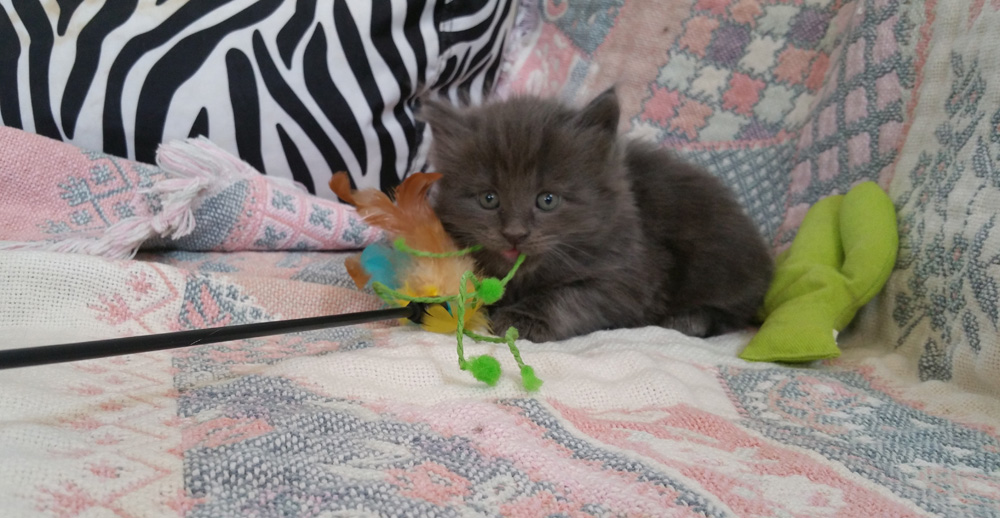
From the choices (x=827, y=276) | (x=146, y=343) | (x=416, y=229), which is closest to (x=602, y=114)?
(x=416, y=229)

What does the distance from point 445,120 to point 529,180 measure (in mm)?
224

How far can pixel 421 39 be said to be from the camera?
5.30ft

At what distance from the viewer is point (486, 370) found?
85 centimetres

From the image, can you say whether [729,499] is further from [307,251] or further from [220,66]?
[220,66]

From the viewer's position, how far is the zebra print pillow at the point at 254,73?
134 centimetres

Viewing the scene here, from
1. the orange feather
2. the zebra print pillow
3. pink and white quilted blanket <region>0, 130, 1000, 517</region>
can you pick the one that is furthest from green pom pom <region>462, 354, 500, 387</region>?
the zebra print pillow

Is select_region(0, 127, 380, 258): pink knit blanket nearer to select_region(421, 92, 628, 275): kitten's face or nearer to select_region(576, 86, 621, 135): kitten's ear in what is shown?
select_region(421, 92, 628, 275): kitten's face

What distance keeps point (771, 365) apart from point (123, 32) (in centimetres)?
148

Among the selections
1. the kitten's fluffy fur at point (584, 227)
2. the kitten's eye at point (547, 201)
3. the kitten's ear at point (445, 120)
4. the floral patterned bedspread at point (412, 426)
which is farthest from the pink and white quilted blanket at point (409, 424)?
the kitten's ear at point (445, 120)

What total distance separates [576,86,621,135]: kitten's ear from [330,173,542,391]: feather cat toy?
305 millimetres

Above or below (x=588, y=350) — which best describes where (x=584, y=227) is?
above

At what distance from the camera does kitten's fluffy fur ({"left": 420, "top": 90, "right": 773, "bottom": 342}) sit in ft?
3.86

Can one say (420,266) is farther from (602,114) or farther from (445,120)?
(602,114)

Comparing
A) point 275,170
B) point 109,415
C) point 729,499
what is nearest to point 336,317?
point 109,415
